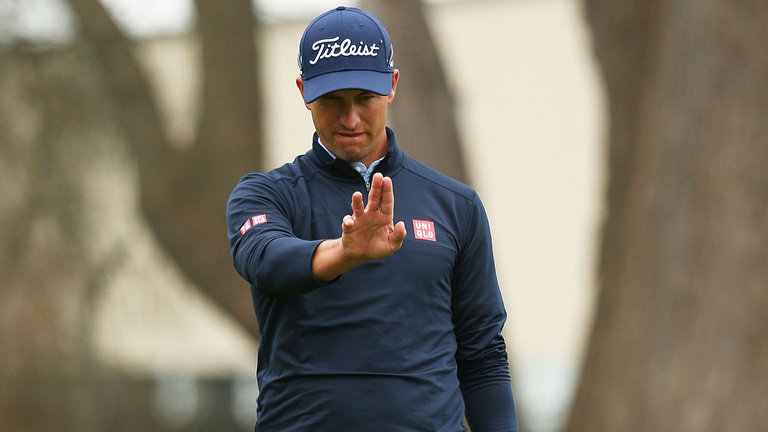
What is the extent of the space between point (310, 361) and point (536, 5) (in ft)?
26.9

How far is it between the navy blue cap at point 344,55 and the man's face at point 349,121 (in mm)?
32

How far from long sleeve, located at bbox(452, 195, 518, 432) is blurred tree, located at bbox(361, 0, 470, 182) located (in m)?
4.65

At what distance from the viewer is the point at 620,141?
7.68 meters

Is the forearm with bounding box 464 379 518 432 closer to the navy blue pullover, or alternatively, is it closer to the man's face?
the navy blue pullover

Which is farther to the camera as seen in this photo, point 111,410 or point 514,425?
point 111,410

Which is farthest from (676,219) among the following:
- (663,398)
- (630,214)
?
(663,398)

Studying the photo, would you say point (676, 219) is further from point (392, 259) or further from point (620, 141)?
point (392, 259)

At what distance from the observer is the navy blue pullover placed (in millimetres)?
2400

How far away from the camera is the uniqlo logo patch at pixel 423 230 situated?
98.6 inches

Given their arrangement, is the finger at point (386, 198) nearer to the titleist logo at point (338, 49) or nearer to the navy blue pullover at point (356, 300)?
the navy blue pullover at point (356, 300)

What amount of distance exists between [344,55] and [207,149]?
5715 millimetres

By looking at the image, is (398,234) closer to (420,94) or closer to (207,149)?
(420,94)

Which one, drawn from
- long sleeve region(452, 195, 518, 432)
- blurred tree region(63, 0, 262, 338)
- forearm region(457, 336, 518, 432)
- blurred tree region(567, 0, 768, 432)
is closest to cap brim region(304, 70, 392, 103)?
long sleeve region(452, 195, 518, 432)

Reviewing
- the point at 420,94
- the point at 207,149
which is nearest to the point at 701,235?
the point at 420,94
